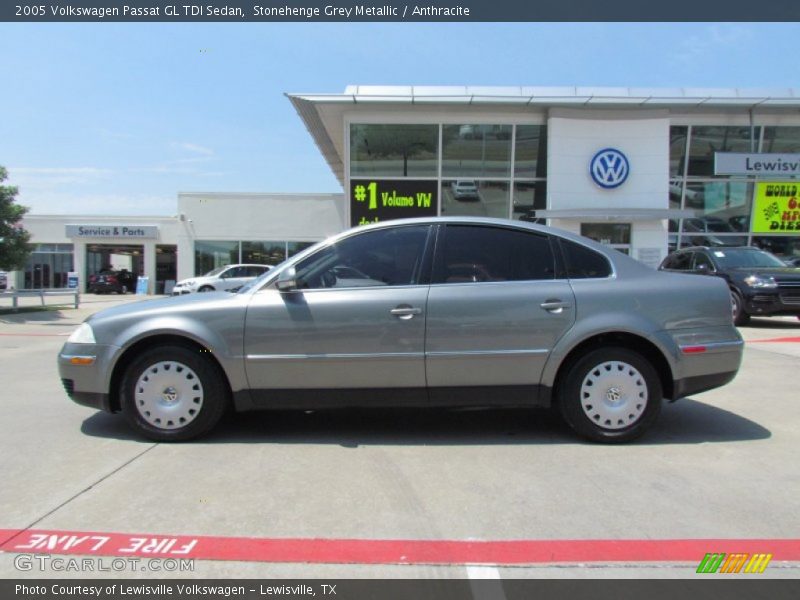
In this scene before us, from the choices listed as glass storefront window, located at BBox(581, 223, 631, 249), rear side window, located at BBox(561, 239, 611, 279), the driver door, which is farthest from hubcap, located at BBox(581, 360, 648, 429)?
glass storefront window, located at BBox(581, 223, 631, 249)

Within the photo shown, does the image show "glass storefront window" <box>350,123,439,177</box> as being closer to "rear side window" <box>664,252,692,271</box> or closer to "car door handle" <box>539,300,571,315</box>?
"rear side window" <box>664,252,692,271</box>

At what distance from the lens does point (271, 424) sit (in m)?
5.05

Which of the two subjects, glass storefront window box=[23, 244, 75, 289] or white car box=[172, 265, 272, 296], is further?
glass storefront window box=[23, 244, 75, 289]

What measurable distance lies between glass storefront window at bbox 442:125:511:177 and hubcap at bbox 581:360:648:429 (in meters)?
14.7

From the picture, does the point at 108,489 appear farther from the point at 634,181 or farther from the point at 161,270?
the point at 161,270

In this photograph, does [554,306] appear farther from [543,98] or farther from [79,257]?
[79,257]

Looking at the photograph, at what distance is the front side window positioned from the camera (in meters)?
4.48

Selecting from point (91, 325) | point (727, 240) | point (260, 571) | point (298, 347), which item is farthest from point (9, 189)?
point (727, 240)

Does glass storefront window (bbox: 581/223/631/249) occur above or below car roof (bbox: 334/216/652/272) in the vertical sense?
above

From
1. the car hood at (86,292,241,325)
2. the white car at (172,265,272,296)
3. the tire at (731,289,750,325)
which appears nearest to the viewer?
the car hood at (86,292,241,325)

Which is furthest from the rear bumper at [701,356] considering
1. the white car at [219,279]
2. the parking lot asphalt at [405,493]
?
the white car at [219,279]

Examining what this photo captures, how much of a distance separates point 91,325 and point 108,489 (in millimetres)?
1473

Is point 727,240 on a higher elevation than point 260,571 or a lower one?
higher

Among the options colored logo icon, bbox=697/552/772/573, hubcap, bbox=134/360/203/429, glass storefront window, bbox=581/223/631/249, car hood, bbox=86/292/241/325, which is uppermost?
glass storefront window, bbox=581/223/631/249
